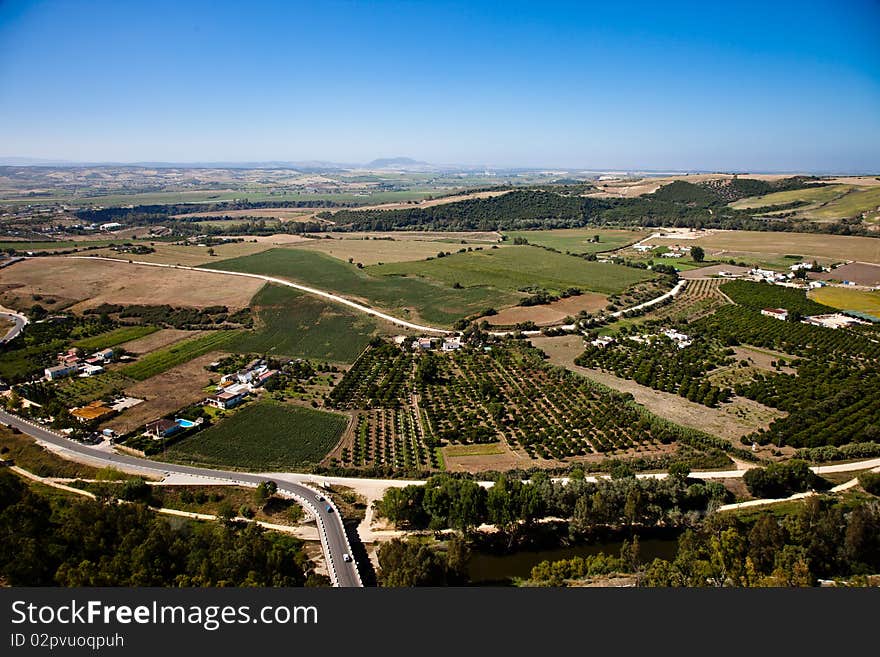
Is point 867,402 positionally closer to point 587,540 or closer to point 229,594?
point 587,540

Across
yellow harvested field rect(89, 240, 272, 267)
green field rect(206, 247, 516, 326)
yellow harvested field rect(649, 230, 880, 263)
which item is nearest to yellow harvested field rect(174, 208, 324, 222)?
yellow harvested field rect(89, 240, 272, 267)

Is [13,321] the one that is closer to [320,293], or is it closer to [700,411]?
[320,293]

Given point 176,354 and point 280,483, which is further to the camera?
point 176,354

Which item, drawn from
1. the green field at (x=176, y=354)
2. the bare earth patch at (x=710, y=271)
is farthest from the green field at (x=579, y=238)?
the green field at (x=176, y=354)

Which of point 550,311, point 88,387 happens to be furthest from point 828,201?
point 88,387

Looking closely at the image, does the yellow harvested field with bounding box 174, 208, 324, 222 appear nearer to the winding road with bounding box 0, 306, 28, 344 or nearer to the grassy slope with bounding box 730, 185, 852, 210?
the winding road with bounding box 0, 306, 28, 344

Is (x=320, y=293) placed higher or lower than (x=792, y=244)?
lower
